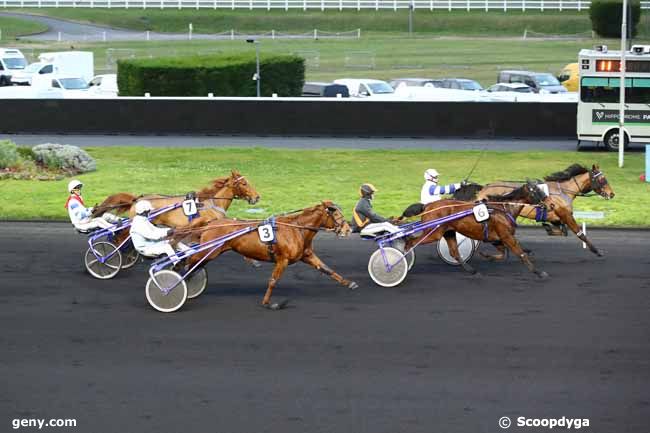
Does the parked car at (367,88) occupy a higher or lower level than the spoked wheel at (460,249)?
higher

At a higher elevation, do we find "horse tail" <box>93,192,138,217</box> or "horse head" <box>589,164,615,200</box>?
"horse head" <box>589,164,615,200</box>

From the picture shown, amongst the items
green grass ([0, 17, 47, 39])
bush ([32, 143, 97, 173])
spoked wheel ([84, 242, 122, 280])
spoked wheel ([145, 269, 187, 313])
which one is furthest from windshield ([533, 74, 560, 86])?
green grass ([0, 17, 47, 39])

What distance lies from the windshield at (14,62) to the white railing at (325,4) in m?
18.8

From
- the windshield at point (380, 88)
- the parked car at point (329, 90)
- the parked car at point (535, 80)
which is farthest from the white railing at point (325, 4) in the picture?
the windshield at point (380, 88)

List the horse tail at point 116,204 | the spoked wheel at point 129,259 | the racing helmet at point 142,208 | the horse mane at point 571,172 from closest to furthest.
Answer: the racing helmet at point 142,208 → the horse tail at point 116,204 → the spoked wheel at point 129,259 → the horse mane at point 571,172

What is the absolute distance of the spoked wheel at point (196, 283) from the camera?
14195mm

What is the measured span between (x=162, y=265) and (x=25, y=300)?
205cm

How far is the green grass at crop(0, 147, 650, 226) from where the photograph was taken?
835 inches

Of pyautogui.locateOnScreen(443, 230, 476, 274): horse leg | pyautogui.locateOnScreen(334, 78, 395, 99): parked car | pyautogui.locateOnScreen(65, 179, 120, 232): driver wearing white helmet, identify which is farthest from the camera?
pyautogui.locateOnScreen(334, 78, 395, 99): parked car

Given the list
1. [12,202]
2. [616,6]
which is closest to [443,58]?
[616,6]

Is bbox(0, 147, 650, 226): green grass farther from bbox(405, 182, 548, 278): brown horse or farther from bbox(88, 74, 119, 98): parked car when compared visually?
bbox(88, 74, 119, 98): parked car

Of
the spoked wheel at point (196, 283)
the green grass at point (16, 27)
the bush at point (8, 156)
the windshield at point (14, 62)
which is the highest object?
the green grass at point (16, 27)

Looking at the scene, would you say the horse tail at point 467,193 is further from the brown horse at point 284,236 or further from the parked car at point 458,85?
the parked car at point 458,85

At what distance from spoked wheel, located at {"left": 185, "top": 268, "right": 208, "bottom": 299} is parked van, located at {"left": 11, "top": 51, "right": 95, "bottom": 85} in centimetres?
3419
